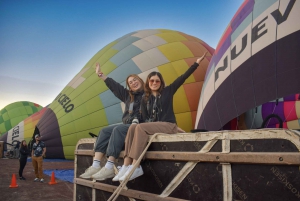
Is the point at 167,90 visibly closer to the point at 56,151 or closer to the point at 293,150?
the point at 293,150

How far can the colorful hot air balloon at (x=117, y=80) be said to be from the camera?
30.5 feet

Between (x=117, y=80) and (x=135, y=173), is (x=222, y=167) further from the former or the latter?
(x=117, y=80)

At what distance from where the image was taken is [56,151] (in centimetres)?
1055

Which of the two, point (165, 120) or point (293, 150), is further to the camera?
point (165, 120)

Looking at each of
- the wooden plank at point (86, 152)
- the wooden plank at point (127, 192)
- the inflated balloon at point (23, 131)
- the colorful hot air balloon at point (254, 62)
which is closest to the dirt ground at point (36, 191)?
the wooden plank at point (86, 152)

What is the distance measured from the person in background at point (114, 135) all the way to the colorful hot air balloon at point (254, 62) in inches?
117

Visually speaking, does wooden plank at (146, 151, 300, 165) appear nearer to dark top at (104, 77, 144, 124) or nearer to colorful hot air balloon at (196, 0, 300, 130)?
dark top at (104, 77, 144, 124)

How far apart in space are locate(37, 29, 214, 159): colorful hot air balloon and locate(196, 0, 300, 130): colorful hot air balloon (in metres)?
1.97

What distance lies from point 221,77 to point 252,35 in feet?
3.68

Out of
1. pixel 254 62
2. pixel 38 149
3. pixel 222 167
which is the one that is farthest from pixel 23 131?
pixel 222 167

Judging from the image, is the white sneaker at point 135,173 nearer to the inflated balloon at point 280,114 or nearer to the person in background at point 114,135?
the person in background at point 114,135

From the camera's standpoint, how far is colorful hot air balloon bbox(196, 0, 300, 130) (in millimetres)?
5293

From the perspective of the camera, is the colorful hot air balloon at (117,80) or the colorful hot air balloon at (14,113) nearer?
the colorful hot air balloon at (117,80)

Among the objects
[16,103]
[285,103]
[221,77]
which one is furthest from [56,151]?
[16,103]
